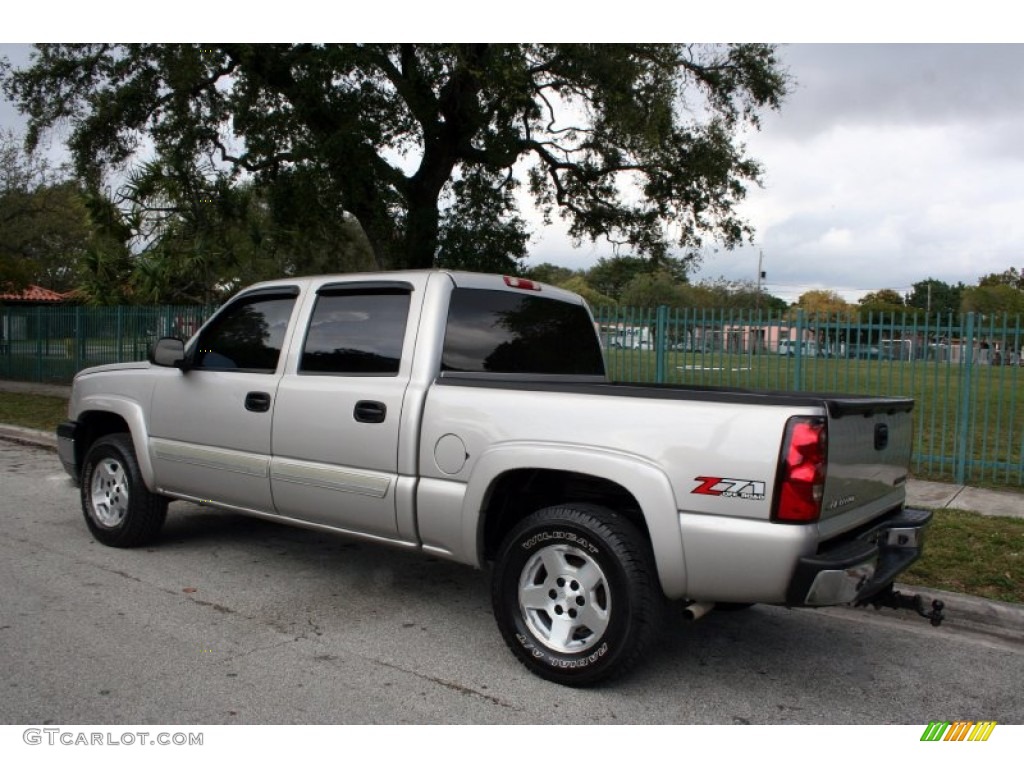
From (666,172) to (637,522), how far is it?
14264 mm

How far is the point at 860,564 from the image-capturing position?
3.48 m

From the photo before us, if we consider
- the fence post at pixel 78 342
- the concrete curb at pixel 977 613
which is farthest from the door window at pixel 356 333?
the fence post at pixel 78 342

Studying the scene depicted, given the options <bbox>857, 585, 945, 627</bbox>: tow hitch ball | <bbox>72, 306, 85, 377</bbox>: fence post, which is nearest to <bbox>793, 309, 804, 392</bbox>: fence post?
<bbox>857, 585, 945, 627</bbox>: tow hitch ball

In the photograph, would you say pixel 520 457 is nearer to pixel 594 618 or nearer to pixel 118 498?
pixel 594 618

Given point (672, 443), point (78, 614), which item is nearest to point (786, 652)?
point (672, 443)

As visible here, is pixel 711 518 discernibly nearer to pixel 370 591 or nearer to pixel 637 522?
pixel 637 522

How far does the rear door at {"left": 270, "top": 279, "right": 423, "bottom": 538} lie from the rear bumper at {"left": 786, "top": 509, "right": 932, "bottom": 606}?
1.97 metres

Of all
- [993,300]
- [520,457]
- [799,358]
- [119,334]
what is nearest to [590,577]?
[520,457]

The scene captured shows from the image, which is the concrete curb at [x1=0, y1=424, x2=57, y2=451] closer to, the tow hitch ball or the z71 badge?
the z71 badge

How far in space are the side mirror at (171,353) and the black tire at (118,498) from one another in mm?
824

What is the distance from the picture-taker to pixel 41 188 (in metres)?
34.8

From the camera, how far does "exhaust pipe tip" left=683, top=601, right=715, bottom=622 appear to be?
3639 mm

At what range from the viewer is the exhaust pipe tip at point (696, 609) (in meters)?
3.64
